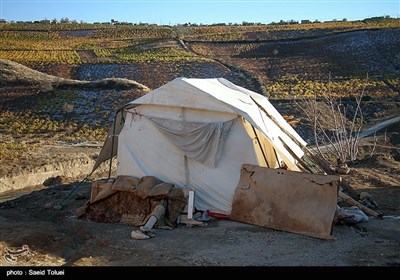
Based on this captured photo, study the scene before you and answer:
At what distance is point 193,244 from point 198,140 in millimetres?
2695

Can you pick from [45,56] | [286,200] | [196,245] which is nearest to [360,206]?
[286,200]

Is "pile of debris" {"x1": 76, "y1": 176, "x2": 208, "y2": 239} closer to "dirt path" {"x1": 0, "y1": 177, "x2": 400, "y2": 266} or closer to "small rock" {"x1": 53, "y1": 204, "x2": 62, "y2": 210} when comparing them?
"dirt path" {"x1": 0, "y1": 177, "x2": 400, "y2": 266}

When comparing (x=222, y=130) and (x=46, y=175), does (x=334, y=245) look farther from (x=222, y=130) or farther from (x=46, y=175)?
(x=46, y=175)

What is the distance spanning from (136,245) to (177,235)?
0.89 m

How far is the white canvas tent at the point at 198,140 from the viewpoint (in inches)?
408

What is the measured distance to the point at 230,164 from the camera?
34.2 ft

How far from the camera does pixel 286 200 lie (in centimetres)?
931

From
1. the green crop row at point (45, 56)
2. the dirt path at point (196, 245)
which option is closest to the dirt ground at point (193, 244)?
the dirt path at point (196, 245)

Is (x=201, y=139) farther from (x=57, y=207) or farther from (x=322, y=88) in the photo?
(x=322, y=88)

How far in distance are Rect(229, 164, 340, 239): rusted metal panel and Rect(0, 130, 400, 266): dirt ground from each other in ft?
0.68

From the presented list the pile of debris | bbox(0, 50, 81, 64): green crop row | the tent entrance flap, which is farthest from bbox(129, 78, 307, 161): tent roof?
bbox(0, 50, 81, 64): green crop row

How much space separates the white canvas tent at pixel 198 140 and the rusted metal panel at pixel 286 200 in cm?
49

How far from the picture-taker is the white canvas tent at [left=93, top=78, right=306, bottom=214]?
1038 cm

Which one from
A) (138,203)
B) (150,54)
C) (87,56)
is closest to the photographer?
(138,203)
